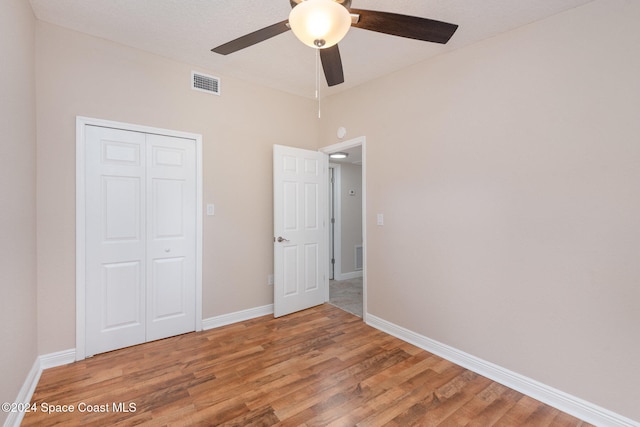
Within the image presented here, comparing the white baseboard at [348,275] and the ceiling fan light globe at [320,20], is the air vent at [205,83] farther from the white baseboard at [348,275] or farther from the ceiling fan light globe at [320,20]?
the white baseboard at [348,275]

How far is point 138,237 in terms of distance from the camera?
2.65 metres

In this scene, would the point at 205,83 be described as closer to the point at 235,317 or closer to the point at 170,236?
the point at 170,236

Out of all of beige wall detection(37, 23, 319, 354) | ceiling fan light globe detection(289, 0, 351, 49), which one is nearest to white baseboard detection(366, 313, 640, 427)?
beige wall detection(37, 23, 319, 354)

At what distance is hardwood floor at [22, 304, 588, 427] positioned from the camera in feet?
5.73

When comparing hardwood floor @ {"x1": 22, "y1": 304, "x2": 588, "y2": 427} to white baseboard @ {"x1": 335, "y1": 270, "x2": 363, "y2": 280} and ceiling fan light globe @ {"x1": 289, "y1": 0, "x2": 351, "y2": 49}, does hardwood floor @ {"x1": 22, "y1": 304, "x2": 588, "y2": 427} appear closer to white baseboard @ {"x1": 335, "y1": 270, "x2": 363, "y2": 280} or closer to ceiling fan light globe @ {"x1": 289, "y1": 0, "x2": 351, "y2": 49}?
ceiling fan light globe @ {"x1": 289, "y1": 0, "x2": 351, "y2": 49}

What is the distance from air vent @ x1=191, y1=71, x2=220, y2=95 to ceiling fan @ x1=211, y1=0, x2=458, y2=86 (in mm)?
1404

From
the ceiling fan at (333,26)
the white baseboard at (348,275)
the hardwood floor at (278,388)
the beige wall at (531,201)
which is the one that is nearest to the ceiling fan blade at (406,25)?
the ceiling fan at (333,26)

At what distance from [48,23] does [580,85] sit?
13.0 feet

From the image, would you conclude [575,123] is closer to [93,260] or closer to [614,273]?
[614,273]

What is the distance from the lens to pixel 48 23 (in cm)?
224

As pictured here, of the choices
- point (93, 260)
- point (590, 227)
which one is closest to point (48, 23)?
point (93, 260)

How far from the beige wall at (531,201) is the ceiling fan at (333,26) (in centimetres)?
101

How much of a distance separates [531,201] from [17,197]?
11.4ft

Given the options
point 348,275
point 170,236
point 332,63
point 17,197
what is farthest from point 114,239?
point 348,275
